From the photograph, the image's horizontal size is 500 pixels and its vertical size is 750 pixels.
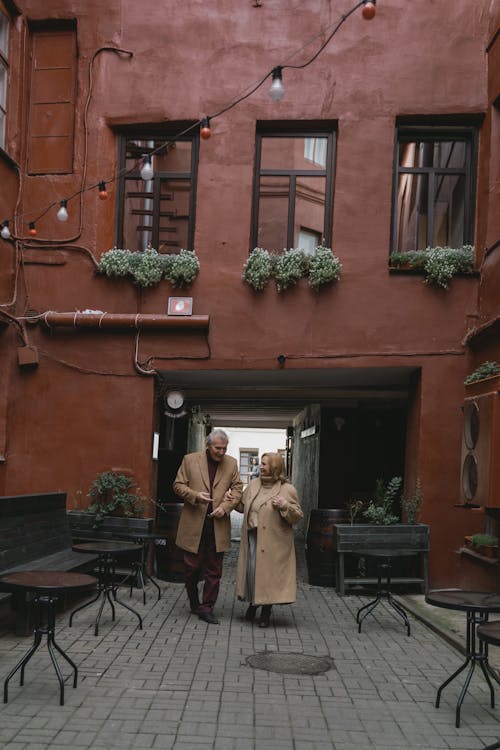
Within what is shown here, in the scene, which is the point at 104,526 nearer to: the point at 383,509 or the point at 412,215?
the point at 383,509

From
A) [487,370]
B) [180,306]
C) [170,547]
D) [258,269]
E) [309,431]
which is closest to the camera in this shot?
[487,370]

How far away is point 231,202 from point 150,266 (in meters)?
1.44

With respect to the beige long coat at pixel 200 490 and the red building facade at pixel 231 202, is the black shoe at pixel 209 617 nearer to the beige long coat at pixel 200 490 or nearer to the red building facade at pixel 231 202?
the beige long coat at pixel 200 490

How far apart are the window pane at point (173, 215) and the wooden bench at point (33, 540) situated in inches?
160

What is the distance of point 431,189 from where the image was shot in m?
10.2

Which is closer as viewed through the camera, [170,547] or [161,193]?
[170,547]

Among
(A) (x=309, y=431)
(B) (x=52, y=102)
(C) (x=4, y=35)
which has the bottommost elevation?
(A) (x=309, y=431)

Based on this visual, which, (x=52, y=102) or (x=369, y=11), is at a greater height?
(x=52, y=102)

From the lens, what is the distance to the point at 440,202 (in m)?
10.6

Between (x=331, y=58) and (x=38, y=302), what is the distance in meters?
5.26

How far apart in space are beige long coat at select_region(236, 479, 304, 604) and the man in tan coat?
25cm

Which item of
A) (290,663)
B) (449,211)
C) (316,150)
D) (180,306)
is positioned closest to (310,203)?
(316,150)

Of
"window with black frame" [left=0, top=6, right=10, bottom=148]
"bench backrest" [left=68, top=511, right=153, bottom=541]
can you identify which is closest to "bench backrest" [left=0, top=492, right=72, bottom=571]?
"bench backrest" [left=68, top=511, right=153, bottom=541]

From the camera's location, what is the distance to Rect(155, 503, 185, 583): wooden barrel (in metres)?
9.62
